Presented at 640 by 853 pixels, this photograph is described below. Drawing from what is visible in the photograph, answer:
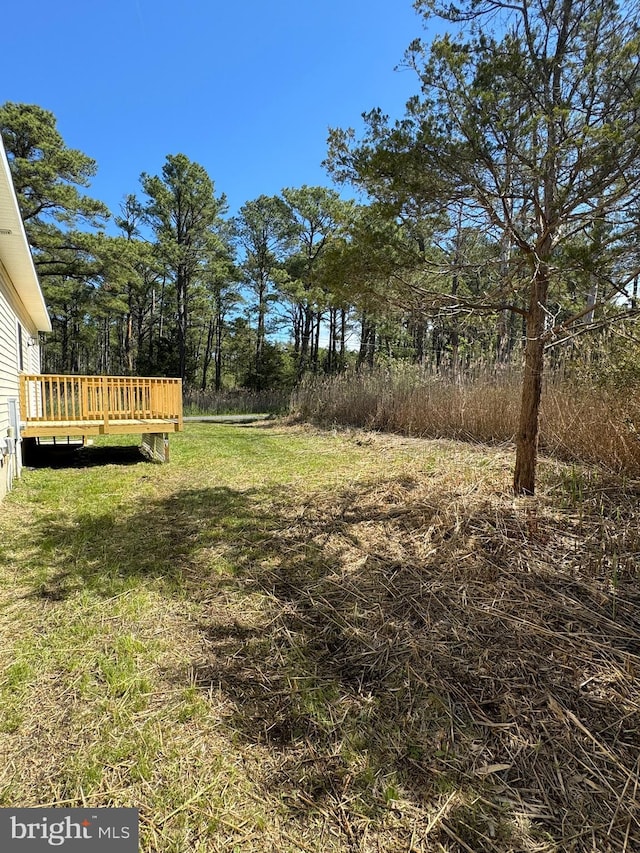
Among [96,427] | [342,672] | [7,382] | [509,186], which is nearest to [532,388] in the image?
[509,186]

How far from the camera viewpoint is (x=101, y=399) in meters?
6.73

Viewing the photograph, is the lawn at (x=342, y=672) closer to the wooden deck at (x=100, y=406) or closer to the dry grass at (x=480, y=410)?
the dry grass at (x=480, y=410)

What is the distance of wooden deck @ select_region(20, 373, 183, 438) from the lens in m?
6.48

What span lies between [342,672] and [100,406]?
621 cm

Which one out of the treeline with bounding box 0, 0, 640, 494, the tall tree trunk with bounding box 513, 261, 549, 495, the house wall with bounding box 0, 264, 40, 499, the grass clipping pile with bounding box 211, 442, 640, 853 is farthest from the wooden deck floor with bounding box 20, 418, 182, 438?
the tall tree trunk with bounding box 513, 261, 549, 495

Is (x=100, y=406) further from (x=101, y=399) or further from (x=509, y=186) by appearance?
(x=509, y=186)

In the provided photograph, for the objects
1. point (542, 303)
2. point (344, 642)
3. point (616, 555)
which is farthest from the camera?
point (542, 303)

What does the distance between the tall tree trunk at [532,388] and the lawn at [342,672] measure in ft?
0.77

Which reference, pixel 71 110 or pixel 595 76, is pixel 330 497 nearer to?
pixel 595 76

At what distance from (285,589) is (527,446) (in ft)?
7.83

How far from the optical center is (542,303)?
3.36 m

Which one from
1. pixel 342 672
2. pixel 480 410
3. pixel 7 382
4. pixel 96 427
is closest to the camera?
pixel 342 672

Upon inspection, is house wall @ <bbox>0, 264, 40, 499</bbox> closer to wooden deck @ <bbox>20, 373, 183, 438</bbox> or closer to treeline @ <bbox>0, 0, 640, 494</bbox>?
wooden deck @ <bbox>20, 373, 183, 438</bbox>

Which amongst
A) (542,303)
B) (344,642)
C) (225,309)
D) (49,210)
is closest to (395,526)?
(344,642)
